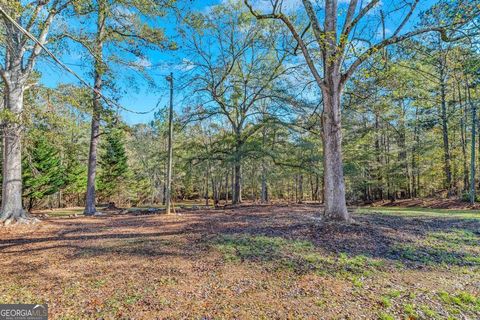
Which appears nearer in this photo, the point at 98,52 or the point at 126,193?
the point at 98,52

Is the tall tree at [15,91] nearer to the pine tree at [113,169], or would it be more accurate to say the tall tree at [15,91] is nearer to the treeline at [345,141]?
the treeline at [345,141]

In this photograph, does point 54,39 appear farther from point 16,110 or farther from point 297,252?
point 297,252

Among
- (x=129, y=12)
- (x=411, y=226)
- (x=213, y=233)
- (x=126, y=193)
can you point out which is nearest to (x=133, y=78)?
(x=129, y=12)

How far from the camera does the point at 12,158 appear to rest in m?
7.09

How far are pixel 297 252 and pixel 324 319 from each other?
5.92ft

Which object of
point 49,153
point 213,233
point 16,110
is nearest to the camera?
point 213,233

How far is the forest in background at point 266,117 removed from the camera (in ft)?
24.9

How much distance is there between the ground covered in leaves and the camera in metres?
2.62

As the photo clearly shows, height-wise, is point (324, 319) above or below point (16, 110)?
below

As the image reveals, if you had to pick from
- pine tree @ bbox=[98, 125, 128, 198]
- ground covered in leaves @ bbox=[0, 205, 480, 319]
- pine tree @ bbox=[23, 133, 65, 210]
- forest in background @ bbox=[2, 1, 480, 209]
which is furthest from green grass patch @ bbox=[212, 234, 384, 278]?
pine tree @ bbox=[98, 125, 128, 198]

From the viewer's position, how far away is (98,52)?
7.84m

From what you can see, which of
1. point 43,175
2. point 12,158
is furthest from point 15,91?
point 43,175

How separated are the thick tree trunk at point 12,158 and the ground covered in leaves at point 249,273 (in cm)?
142

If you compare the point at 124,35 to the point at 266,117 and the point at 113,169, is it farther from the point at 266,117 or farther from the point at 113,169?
the point at 113,169
